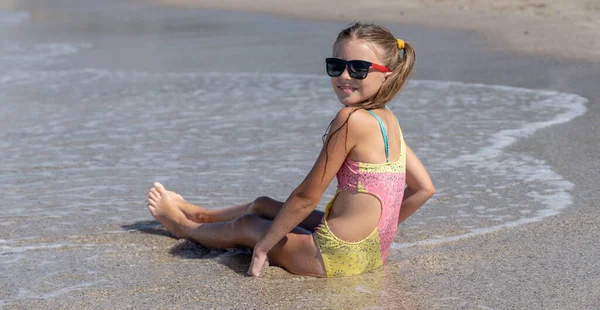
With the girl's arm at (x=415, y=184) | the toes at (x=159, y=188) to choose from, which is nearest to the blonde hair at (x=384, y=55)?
the girl's arm at (x=415, y=184)

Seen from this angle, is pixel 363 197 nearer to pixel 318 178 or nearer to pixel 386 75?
pixel 318 178

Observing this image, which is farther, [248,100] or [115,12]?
[115,12]

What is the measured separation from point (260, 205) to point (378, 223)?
0.62 m

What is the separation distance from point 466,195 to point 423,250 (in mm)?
1041

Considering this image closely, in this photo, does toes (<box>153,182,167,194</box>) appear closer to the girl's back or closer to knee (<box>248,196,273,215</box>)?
knee (<box>248,196,273,215</box>)

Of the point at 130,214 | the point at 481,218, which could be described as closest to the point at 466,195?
the point at 481,218

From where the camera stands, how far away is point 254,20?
1605 cm

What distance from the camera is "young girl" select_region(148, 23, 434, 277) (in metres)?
3.38

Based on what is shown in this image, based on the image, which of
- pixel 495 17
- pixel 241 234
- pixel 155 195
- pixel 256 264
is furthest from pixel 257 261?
pixel 495 17

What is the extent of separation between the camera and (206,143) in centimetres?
650

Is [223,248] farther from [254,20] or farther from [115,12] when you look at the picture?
[115,12]

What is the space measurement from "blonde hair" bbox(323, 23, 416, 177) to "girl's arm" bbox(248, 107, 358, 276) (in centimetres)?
3

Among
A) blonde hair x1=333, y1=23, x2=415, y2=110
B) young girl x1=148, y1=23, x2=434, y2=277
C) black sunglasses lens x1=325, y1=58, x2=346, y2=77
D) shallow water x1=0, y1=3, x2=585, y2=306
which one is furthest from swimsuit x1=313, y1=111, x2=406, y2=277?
shallow water x1=0, y1=3, x2=585, y2=306

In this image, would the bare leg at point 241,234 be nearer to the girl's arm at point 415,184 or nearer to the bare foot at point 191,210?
the bare foot at point 191,210
